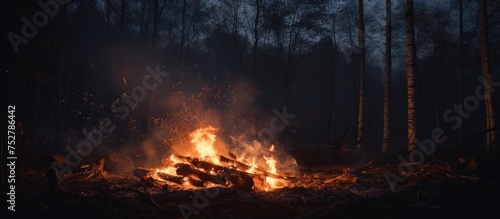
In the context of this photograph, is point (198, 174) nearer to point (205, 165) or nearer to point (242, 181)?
point (205, 165)

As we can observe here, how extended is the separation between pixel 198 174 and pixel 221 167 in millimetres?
789

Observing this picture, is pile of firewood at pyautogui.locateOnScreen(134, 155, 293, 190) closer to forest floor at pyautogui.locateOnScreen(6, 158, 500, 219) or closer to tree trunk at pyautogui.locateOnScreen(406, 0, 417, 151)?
forest floor at pyautogui.locateOnScreen(6, 158, 500, 219)

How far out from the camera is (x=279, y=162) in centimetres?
1173

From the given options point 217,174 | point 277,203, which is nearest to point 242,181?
point 217,174

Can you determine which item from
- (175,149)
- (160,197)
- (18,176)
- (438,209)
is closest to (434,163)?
(438,209)

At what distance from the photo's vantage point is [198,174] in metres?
10.3

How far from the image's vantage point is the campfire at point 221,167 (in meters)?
9.92

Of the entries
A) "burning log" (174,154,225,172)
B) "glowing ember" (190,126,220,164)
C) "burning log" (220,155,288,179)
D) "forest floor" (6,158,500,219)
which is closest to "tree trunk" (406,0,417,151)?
"forest floor" (6,158,500,219)

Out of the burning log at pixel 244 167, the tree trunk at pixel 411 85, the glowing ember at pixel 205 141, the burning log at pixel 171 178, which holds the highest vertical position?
the tree trunk at pixel 411 85

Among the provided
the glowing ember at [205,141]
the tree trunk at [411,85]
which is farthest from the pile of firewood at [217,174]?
the tree trunk at [411,85]

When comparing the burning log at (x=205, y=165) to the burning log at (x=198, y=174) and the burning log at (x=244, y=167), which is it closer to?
the burning log at (x=198, y=174)

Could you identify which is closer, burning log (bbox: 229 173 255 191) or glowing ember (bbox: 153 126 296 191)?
burning log (bbox: 229 173 255 191)

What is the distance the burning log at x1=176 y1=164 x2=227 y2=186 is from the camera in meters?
9.93

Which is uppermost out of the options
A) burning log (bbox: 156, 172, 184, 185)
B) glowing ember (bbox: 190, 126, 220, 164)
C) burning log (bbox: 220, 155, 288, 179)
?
glowing ember (bbox: 190, 126, 220, 164)
